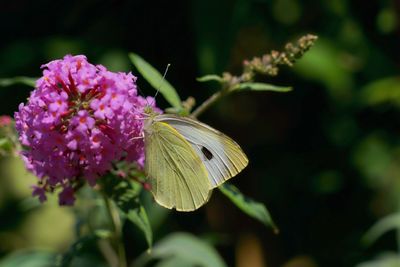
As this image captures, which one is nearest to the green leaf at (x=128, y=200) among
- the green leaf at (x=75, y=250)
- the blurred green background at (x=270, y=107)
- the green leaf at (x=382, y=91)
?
the green leaf at (x=75, y=250)

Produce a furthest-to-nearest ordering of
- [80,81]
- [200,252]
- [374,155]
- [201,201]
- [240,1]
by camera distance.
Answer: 1. [374,155]
2. [240,1]
3. [200,252]
4. [201,201]
5. [80,81]

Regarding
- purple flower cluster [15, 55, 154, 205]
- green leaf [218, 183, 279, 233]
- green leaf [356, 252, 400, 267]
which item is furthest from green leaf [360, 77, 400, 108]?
purple flower cluster [15, 55, 154, 205]

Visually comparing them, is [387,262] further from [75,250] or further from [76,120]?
[76,120]

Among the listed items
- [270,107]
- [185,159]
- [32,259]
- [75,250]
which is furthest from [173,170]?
[270,107]

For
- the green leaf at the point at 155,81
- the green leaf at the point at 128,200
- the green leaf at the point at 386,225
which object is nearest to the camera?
the green leaf at the point at 128,200

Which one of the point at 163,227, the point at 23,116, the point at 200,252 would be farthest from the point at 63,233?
the point at 23,116

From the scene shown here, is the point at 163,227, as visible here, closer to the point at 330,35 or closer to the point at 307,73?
the point at 307,73

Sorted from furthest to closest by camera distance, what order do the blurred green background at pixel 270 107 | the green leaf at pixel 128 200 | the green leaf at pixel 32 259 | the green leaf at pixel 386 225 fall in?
the blurred green background at pixel 270 107, the green leaf at pixel 386 225, the green leaf at pixel 32 259, the green leaf at pixel 128 200

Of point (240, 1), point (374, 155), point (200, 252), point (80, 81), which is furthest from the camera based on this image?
point (374, 155)

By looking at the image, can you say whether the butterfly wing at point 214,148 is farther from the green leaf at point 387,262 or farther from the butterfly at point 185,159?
the green leaf at point 387,262
